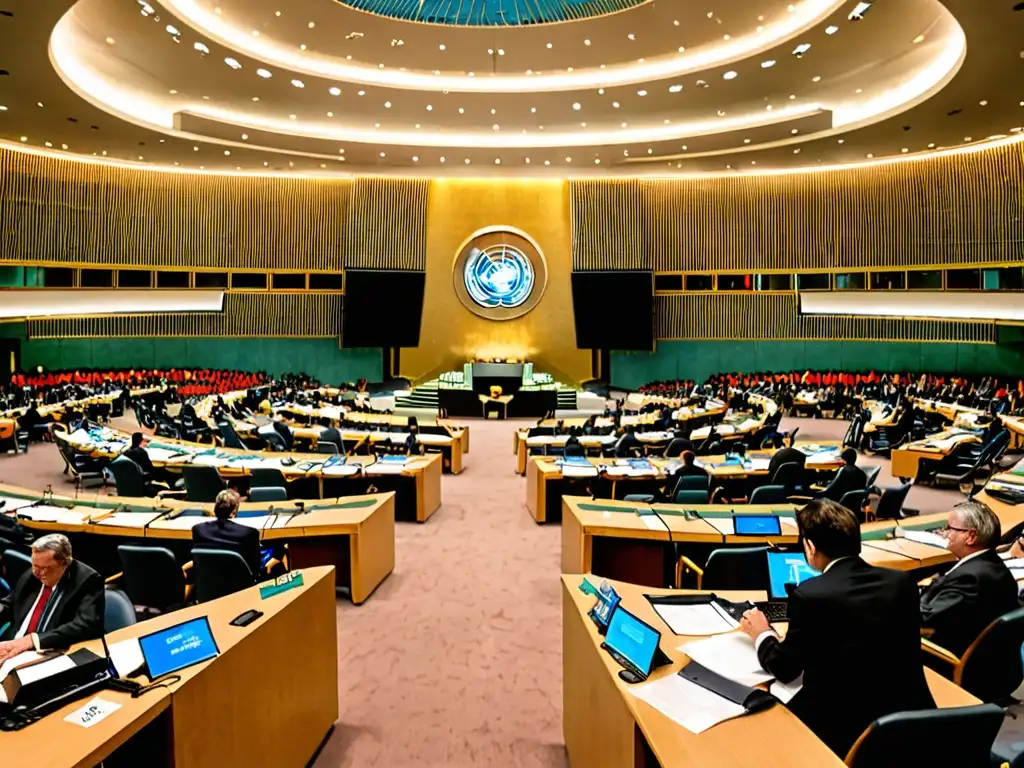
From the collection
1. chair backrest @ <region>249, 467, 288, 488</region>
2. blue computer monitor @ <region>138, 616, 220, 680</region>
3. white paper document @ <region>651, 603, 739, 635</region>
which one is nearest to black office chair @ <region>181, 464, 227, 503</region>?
chair backrest @ <region>249, 467, 288, 488</region>

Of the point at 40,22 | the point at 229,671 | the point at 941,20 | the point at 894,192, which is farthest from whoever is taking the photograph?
the point at 894,192

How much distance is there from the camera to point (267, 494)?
22.1ft

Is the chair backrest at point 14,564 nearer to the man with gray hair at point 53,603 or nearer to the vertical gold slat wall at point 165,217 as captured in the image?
the man with gray hair at point 53,603

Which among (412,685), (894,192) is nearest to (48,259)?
(412,685)

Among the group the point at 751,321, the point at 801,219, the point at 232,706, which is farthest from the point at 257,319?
the point at 232,706

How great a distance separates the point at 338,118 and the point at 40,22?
994cm

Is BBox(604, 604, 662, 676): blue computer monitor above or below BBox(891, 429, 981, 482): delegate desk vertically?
above

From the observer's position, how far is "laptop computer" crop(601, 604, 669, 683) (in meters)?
2.67


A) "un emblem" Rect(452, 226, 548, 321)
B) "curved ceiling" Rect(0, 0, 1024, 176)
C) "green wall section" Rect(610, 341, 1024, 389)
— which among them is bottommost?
"green wall section" Rect(610, 341, 1024, 389)

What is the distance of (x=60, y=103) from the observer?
15594 millimetres

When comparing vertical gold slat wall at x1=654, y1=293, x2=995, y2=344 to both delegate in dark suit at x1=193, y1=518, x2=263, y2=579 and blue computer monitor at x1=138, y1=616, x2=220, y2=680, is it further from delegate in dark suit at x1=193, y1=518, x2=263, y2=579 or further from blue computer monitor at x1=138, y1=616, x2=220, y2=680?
blue computer monitor at x1=138, y1=616, x2=220, y2=680

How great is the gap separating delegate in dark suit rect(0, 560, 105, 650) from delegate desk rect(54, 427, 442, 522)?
4735mm

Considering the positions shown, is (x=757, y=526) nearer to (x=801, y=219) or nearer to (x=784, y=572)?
(x=784, y=572)

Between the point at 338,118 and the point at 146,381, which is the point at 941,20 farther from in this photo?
the point at 146,381
